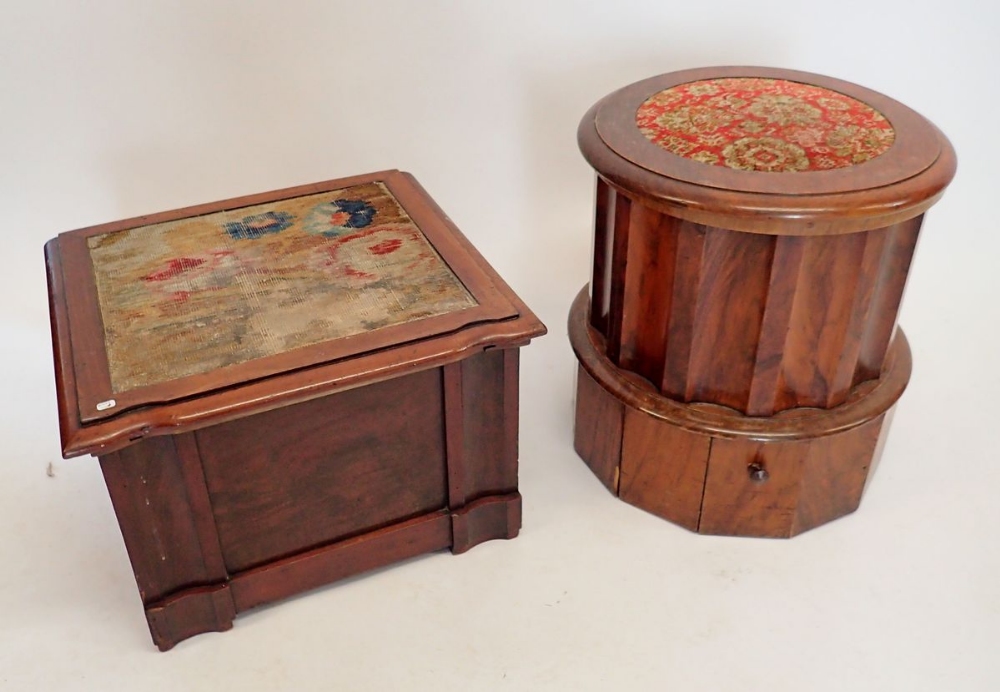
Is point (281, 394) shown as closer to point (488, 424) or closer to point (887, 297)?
point (488, 424)

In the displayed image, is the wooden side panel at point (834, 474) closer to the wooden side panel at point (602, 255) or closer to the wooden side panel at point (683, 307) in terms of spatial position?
the wooden side panel at point (683, 307)

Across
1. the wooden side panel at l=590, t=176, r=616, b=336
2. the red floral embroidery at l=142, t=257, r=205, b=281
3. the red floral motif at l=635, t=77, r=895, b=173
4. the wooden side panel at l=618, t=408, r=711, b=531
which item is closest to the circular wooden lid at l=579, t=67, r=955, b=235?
the red floral motif at l=635, t=77, r=895, b=173

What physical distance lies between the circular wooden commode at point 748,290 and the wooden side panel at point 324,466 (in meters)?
0.45

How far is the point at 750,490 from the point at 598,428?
1.20ft

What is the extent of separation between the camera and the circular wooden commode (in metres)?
1.78

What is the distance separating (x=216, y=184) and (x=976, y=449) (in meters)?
2.21

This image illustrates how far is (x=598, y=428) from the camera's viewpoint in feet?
7.34

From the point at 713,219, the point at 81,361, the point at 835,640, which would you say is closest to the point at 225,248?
the point at 81,361

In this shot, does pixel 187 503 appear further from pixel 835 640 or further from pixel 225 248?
pixel 835 640

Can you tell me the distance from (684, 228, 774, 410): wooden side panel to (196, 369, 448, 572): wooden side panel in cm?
53

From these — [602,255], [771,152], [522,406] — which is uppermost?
[771,152]

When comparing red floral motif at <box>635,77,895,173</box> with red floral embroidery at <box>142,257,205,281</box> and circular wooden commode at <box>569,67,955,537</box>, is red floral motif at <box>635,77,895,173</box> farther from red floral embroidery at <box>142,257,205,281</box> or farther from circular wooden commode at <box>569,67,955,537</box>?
red floral embroidery at <box>142,257,205,281</box>

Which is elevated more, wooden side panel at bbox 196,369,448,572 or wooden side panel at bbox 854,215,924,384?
wooden side panel at bbox 854,215,924,384

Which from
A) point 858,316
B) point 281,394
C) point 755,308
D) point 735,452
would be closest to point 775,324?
point 755,308
